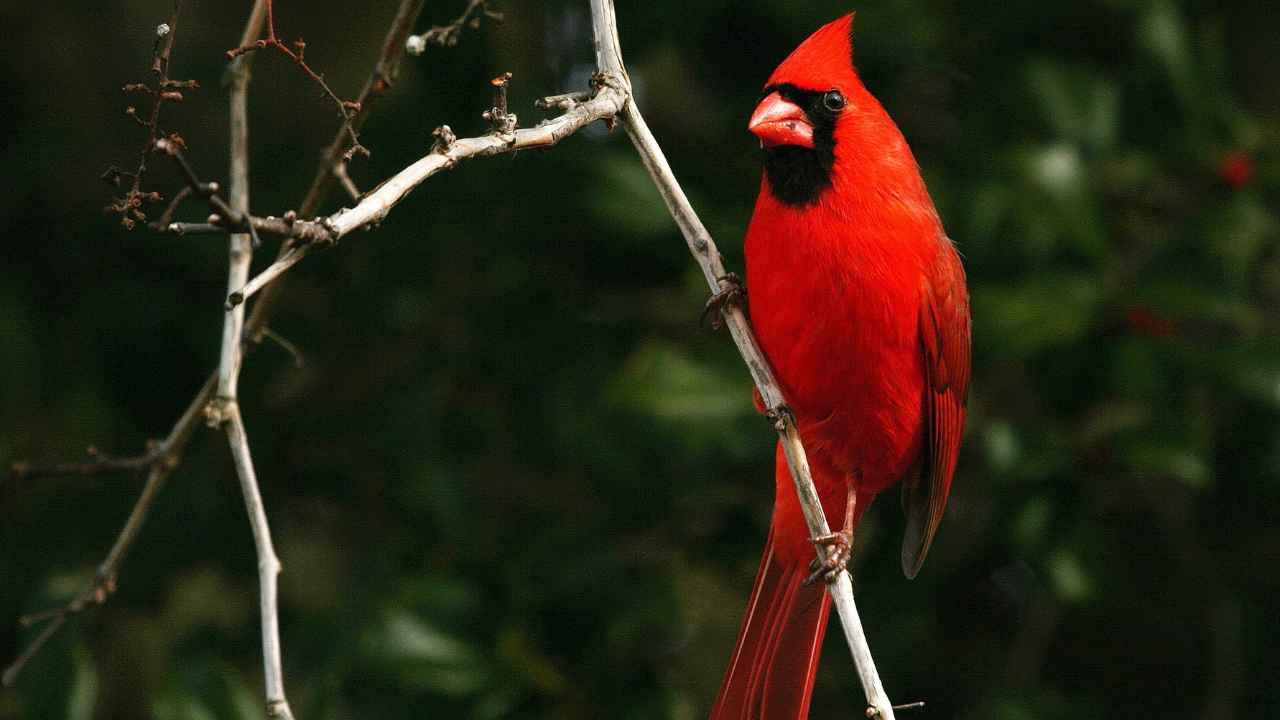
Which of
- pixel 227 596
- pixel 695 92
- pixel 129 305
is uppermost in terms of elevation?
pixel 695 92

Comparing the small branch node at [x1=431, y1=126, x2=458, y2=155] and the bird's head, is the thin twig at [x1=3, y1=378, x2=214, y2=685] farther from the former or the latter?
the bird's head

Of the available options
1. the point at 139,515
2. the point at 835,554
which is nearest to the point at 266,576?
the point at 139,515

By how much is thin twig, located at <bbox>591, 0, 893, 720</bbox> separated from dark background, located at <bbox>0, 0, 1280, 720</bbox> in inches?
33.3

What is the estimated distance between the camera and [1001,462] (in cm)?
324

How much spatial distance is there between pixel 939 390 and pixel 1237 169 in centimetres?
101

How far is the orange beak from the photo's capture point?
2.61 meters

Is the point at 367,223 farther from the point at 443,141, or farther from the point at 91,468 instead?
the point at 91,468

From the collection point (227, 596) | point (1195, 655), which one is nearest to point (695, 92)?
point (227, 596)

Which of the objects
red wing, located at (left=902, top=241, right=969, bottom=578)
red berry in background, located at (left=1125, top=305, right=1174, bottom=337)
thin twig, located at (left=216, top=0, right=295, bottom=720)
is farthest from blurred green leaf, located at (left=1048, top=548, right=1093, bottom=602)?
thin twig, located at (left=216, top=0, right=295, bottom=720)

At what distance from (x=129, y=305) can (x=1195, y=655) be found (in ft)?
9.63

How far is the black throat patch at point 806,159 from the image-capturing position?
8.64 ft

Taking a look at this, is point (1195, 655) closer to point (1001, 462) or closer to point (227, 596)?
point (1001, 462)

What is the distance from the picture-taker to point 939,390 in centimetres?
286

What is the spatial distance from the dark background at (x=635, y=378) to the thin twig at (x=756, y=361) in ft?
2.77
